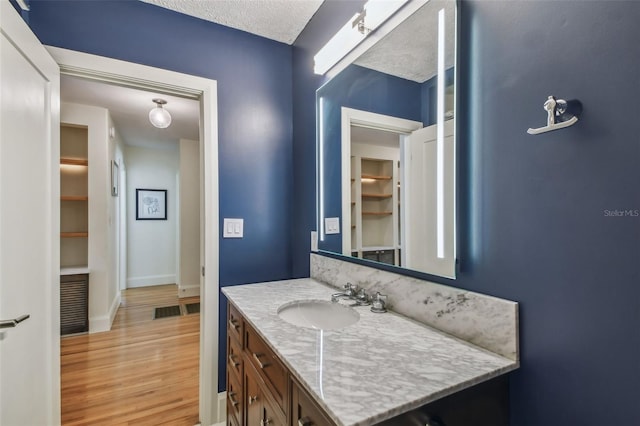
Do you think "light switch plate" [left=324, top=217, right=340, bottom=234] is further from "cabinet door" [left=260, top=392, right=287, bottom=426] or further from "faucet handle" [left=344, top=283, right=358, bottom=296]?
"cabinet door" [left=260, top=392, right=287, bottom=426]

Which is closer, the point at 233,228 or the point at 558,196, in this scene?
the point at 558,196

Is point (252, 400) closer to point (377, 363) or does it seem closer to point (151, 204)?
point (377, 363)

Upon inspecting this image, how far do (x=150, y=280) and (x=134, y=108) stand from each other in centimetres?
306

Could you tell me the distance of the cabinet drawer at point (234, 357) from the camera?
1.36 metres

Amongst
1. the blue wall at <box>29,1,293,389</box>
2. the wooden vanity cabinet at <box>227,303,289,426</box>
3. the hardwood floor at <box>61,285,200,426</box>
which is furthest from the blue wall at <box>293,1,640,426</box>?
the hardwood floor at <box>61,285,200,426</box>

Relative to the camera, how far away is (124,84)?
5.50ft

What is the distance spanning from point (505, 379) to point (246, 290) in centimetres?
119

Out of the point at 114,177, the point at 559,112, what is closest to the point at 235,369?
the point at 559,112

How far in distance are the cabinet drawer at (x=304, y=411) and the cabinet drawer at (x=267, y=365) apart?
0.17ft

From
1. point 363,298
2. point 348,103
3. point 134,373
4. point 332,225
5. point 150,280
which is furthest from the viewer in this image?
point 150,280

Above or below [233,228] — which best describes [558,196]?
above

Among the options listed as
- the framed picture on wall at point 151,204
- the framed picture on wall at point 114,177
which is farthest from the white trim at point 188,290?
the framed picture on wall at point 114,177

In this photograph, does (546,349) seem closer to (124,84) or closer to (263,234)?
(263,234)

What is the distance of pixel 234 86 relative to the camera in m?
1.93
